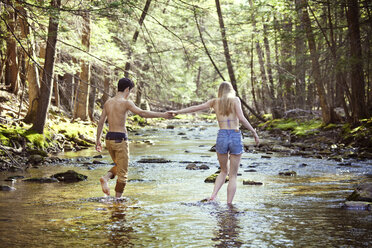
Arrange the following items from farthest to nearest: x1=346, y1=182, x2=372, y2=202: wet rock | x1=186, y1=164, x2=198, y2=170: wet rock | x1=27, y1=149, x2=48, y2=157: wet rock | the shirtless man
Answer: x1=27, y1=149, x2=48, y2=157: wet rock
x1=186, y1=164, x2=198, y2=170: wet rock
the shirtless man
x1=346, y1=182, x2=372, y2=202: wet rock

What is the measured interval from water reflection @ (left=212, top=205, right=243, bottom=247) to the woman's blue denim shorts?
0.86m

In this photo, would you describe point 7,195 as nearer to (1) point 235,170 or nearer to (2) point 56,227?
(2) point 56,227

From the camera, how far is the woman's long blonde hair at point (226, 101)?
6945mm

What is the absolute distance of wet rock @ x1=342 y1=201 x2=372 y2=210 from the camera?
6.53 m

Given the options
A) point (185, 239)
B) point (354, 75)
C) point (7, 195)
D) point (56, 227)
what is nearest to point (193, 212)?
point (185, 239)

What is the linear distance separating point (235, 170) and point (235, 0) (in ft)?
88.1

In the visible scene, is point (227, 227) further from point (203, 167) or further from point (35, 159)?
point (35, 159)

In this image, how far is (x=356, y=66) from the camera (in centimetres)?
1616

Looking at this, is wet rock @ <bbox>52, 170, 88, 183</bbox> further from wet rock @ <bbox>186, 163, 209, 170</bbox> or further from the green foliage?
the green foliage

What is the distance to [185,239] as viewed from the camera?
193 inches

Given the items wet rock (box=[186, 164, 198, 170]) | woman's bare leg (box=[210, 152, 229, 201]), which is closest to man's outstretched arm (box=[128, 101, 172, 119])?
woman's bare leg (box=[210, 152, 229, 201])

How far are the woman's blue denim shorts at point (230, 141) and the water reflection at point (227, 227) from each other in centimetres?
86

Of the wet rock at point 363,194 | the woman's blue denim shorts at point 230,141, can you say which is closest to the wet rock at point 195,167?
the woman's blue denim shorts at point 230,141

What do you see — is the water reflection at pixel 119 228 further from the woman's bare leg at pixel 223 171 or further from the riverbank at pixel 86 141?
the riverbank at pixel 86 141
